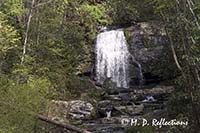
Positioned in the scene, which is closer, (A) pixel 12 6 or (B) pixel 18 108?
(B) pixel 18 108

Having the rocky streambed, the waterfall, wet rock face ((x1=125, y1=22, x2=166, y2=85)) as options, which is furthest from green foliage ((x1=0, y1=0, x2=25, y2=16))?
wet rock face ((x1=125, y1=22, x2=166, y2=85))

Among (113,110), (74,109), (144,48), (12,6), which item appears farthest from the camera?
(144,48)

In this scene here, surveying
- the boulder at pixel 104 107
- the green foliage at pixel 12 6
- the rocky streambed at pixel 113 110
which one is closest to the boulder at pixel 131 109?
the rocky streambed at pixel 113 110

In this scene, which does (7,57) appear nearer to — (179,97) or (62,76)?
(62,76)

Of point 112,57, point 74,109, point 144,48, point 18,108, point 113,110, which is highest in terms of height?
point 144,48

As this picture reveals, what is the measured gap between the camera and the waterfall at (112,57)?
23219mm

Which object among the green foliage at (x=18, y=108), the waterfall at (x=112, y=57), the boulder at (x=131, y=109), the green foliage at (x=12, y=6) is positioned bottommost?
the boulder at (x=131, y=109)

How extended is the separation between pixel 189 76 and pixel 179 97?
1568 mm

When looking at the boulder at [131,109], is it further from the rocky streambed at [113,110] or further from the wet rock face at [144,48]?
the wet rock face at [144,48]

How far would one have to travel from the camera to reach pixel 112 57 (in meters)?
24.3

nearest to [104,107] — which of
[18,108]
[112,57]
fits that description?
[112,57]

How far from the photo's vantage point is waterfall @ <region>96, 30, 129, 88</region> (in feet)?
76.2

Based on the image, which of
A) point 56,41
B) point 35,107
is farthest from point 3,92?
point 56,41

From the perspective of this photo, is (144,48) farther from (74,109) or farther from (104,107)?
(74,109)
